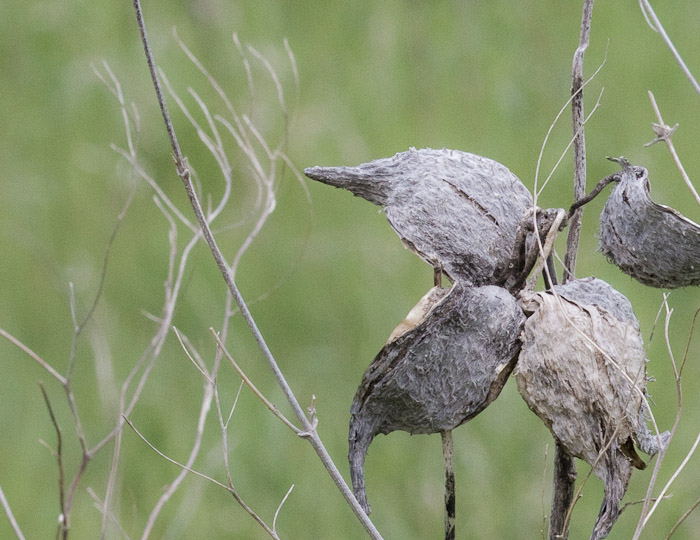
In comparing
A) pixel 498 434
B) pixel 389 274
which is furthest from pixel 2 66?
pixel 498 434

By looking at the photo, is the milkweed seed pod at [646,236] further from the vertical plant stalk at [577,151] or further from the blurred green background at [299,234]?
the blurred green background at [299,234]

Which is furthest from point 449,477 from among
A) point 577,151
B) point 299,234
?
point 299,234

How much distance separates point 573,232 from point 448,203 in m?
0.06

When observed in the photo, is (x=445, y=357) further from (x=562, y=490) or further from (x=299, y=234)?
(x=299, y=234)

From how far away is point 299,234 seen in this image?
121 cm

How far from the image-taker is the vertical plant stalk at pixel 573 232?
0.42 meters

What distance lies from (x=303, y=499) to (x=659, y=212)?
772 mm

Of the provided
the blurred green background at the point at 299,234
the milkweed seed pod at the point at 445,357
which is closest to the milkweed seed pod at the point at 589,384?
the milkweed seed pod at the point at 445,357

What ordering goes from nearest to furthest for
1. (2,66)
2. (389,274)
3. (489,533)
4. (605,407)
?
(605,407), (489,533), (389,274), (2,66)

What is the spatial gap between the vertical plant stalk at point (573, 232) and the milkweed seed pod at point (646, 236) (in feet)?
0.06

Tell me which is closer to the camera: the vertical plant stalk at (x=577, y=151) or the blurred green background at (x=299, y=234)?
the vertical plant stalk at (x=577, y=151)

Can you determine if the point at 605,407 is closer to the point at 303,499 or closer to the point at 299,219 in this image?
the point at 303,499

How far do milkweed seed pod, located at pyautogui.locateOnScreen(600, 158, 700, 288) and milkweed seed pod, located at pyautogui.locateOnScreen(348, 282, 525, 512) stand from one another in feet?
0.20

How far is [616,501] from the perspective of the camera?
399 millimetres
